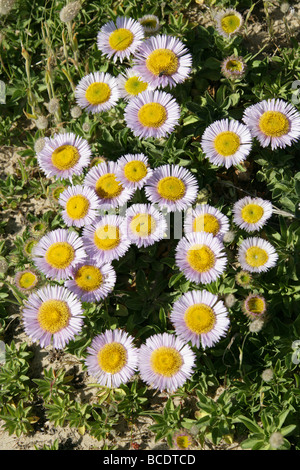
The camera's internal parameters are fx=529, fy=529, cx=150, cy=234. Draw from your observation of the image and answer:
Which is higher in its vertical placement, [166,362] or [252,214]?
[252,214]

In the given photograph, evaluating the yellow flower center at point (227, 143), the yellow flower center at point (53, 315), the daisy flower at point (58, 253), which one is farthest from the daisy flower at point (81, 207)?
the yellow flower center at point (227, 143)

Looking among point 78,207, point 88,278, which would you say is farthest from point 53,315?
point 78,207

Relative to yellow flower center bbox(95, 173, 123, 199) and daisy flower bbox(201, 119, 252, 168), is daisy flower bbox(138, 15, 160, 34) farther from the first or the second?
yellow flower center bbox(95, 173, 123, 199)

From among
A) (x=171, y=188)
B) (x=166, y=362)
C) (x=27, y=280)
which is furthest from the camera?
(x=27, y=280)

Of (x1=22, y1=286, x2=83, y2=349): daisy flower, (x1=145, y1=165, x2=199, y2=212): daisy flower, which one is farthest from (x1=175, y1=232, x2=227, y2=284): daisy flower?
(x1=22, y1=286, x2=83, y2=349): daisy flower

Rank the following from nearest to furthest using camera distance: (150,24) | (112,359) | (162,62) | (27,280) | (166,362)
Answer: (166,362), (112,359), (27,280), (162,62), (150,24)

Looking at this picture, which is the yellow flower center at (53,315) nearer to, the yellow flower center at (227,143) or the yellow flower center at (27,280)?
the yellow flower center at (27,280)

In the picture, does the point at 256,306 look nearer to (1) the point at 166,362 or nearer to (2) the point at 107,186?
(1) the point at 166,362
